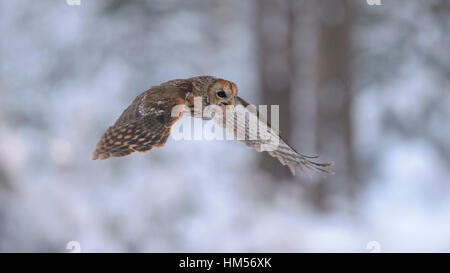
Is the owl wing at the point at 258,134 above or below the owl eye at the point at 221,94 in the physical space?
below

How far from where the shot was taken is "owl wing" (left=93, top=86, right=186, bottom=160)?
61 cm

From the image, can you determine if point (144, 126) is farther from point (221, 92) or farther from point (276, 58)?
point (276, 58)

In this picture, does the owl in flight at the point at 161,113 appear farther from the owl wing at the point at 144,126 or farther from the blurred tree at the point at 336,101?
the blurred tree at the point at 336,101

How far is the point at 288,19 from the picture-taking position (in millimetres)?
1870

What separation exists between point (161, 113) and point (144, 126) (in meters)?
0.04

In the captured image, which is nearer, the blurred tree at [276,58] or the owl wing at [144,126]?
the owl wing at [144,126]

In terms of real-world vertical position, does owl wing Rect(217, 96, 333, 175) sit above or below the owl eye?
below

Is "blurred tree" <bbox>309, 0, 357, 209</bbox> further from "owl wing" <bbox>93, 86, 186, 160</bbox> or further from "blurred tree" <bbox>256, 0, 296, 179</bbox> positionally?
"owl wing" <bbox>93, 86, 186, 160</bbox>

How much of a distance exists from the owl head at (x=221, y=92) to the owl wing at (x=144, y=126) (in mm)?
50

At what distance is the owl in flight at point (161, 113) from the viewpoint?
2.02ft

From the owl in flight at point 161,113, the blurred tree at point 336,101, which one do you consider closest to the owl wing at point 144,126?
the owl in flight at point 161,113

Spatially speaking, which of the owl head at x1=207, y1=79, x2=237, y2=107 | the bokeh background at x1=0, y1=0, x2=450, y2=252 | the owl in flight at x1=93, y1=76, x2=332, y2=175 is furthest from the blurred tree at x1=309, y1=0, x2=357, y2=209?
the owl head at x1=207, y1=79, x2=237, y2=107
